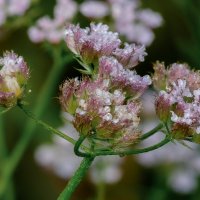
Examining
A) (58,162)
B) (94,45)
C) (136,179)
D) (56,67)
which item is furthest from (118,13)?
(136,179)

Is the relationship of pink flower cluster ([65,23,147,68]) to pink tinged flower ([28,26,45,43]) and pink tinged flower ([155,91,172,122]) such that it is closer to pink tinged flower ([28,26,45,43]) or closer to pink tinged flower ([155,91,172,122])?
pink tinged flower ([155,91,172,122])

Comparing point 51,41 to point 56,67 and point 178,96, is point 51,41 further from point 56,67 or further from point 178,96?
point 178,96

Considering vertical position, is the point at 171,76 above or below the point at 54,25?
above

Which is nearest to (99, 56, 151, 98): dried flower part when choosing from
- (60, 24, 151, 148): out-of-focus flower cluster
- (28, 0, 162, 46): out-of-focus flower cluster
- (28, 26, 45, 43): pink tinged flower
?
(60, 24, 151, 148): out-of-focus flower cluster

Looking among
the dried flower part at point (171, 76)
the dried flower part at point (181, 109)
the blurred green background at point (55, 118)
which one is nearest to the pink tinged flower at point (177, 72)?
the dried flower part at point (171, 76)

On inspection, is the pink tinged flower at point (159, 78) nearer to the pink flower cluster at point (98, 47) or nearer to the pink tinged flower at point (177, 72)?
the pink tinged flower at point (177, 72)

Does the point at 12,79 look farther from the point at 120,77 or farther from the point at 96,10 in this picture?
the point at 96,10

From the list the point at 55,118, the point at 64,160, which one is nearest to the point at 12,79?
the point at 64,160
